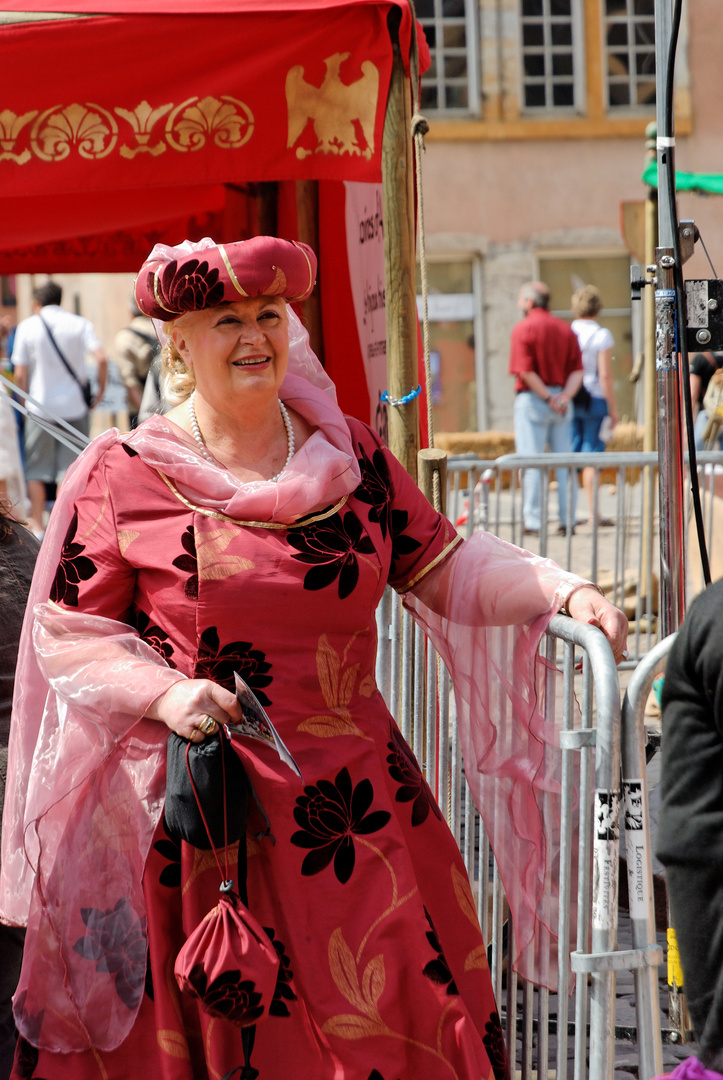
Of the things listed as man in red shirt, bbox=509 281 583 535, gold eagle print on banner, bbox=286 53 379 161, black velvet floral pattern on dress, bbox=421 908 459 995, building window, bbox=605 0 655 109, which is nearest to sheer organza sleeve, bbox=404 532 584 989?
black velvet floral pattern on dress, bbox=421 908 459 995

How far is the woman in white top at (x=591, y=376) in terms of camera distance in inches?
462

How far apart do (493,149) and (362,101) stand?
616 inches

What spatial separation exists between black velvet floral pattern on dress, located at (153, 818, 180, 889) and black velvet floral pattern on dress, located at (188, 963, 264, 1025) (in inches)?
8.1

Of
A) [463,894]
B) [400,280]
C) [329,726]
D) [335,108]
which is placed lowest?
[463,894]

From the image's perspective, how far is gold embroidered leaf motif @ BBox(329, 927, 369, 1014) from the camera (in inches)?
91.0

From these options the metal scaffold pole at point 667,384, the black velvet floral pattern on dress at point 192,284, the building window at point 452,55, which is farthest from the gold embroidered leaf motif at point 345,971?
the building window at point 452,55

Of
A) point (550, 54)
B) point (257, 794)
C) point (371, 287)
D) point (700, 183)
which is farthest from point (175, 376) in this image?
point (550, 54)

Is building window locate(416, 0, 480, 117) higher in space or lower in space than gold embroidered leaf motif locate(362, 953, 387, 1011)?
higher

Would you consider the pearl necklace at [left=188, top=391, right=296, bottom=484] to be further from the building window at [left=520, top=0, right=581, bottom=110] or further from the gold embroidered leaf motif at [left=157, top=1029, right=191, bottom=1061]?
the building window at [left=520, top=0, right=581, bottom=110]

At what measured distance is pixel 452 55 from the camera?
61.5ft

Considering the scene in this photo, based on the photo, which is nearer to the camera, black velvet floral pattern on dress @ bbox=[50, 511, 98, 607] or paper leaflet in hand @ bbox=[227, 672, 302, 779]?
paper leaflet in hand @ bbox=[227, 672, 302, 779]

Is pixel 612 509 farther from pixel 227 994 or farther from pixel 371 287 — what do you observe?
pixel 227 994

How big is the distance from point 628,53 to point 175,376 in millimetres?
17934

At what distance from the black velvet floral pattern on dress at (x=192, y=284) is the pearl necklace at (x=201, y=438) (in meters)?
0.24
